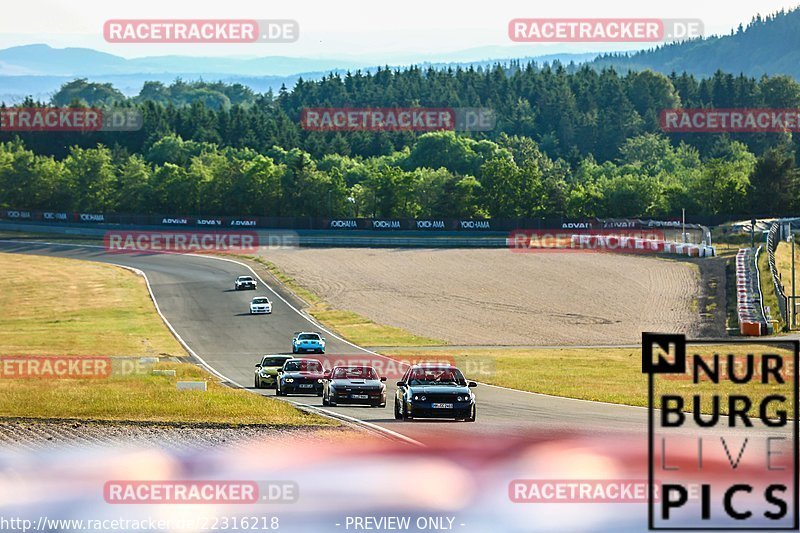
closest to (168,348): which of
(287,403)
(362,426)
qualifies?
(287,403)

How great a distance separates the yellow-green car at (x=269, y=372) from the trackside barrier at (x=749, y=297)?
28.8m

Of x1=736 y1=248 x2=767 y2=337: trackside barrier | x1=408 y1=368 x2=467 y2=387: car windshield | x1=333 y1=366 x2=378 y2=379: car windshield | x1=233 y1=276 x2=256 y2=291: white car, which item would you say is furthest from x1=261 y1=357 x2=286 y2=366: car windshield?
x1=233 y1=276 x2=256 y2=291: white car

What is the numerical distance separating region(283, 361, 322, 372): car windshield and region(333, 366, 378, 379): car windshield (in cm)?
423

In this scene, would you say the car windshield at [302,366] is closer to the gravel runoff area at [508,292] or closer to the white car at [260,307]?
the gravel runoff area at [508,292]

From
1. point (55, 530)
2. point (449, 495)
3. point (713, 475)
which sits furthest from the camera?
point (713, 475)

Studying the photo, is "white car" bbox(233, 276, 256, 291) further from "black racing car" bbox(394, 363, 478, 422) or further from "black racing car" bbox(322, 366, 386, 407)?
"black racing car" bbox(394, 363, 478, 422)

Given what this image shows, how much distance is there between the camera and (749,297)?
231ft

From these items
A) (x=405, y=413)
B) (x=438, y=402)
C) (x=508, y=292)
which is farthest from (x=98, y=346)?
(x=438, y=402)

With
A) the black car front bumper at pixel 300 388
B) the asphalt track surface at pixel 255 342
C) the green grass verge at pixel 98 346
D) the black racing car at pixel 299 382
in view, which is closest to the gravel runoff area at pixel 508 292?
the asphalt track surface at pixel 255 342

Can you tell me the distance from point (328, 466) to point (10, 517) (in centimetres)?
650

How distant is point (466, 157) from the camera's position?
18788 cm

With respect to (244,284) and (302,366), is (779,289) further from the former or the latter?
(302,366)

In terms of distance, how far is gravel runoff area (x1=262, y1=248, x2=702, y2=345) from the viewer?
220ft

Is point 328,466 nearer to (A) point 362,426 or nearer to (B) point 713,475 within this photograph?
(A) point 362,426
